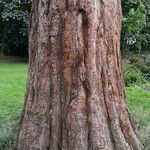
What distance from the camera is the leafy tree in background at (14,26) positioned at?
59.2 feet

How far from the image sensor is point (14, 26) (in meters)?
18.9

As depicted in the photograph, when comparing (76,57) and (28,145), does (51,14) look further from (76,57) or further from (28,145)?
(28,145)

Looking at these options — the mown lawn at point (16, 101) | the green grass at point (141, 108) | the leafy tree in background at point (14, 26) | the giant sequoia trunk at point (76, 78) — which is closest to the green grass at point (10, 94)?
the mown lawn at point (16, 101)

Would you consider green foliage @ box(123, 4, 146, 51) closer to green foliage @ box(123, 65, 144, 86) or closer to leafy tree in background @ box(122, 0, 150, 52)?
leafy tree in background @ box(122, 0, 150, 52)

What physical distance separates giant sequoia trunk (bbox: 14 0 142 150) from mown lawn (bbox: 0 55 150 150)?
0.82 metres

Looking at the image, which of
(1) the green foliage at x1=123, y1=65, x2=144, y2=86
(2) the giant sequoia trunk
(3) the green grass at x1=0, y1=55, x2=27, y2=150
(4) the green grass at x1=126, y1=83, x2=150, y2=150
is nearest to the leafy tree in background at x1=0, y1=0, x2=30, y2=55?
(3) the green grass at x1=0, y1=55, x2=27, y2=150

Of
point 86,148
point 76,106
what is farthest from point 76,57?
point 86,148

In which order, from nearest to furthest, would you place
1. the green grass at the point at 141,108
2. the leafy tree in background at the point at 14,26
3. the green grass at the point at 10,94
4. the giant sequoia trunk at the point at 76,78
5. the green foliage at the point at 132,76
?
the giant sequoia trunk at the point at 76,78, the green grass at the point at 141,108, the green grass at the point at 10,94, the green foliage at the point at 132,76, the leafy tree in background at the point at 14,26

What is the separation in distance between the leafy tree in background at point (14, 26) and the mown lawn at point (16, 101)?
96 centimetres

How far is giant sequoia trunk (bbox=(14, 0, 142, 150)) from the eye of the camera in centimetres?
525

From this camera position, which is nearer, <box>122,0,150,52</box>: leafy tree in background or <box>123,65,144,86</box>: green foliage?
<box>123,65,144,86</box>: green foliage

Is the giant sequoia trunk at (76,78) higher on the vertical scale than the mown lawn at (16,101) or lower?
higher

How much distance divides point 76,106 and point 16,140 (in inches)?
37.6

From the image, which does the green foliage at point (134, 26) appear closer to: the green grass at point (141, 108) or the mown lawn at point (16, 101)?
the mown lawn at point (16, 101)
